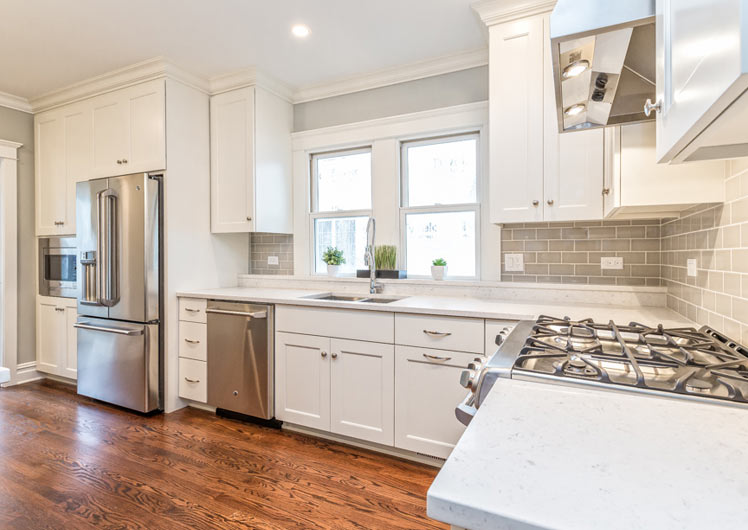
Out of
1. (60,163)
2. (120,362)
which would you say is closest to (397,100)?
(120,362)

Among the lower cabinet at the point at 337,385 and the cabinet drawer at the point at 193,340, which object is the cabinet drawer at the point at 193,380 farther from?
the lower cabinet at the point at 337,385

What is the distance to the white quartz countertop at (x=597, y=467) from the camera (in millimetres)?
440

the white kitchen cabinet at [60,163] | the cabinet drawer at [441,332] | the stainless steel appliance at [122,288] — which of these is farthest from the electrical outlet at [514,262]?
the white kitchen cabinet at [60,163]

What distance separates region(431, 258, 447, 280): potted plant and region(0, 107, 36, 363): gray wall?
3.76 metres

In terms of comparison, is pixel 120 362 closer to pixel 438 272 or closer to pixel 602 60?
pixel 438 272

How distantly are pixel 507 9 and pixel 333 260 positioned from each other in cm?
201

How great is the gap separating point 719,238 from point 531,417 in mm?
1243

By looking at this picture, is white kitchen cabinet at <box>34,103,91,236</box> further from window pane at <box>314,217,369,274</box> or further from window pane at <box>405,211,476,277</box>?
window pane at <box>405,211,476,277</box>

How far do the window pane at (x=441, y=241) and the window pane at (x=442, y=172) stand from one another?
0.12 meters

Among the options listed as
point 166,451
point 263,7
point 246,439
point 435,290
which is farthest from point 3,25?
point 435,290

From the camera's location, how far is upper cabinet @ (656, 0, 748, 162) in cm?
47

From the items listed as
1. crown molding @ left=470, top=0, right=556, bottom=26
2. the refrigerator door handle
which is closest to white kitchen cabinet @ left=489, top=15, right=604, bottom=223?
crown molding @ left=470, top=0, right=556, bottom=26

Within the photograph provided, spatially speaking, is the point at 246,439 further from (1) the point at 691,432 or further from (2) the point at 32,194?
(2) the point at 32,194

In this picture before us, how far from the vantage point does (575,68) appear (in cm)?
100
